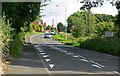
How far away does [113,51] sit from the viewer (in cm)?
3928

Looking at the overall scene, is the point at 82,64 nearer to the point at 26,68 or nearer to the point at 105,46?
the point at 26,68

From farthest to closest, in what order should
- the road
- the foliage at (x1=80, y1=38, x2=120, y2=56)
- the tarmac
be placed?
the foliage at (x1=80, y1=38, x2=120, y2=56) → the road → the tarmac

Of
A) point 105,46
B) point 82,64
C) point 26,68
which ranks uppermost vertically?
point 26,68

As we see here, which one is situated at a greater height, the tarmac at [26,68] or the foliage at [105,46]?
the tarmac at [26,68]

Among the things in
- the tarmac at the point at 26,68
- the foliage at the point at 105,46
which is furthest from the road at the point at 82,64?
the foliage at the point at 105,46

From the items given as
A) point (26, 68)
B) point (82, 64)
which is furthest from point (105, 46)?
point (26, 68)

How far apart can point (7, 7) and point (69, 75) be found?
12.5m

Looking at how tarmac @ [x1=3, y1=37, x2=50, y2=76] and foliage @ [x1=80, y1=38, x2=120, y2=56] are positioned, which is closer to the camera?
tarmac @ [x1=3, y1=37, x2=50, y2=76]

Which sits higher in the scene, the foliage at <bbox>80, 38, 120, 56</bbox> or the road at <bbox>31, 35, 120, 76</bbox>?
the road at <bbox>31, 35, 120, 76</bbox>

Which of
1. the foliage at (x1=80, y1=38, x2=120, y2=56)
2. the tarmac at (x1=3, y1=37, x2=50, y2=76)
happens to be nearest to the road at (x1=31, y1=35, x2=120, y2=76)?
the tarmac at (x1=3, y1=37, x2=50, y2=76)

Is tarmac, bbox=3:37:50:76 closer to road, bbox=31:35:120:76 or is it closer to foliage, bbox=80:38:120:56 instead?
road, bbox=31:35:120:76

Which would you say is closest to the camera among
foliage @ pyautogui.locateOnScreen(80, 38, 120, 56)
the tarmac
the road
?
the tarmac

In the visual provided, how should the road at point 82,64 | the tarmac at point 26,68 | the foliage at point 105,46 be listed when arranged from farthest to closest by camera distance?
the foliage at point 105,46 < the road at point 82,64 < the tarmac at point 26,68

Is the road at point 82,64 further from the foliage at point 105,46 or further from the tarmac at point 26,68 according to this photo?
the foliage at point 105,46
